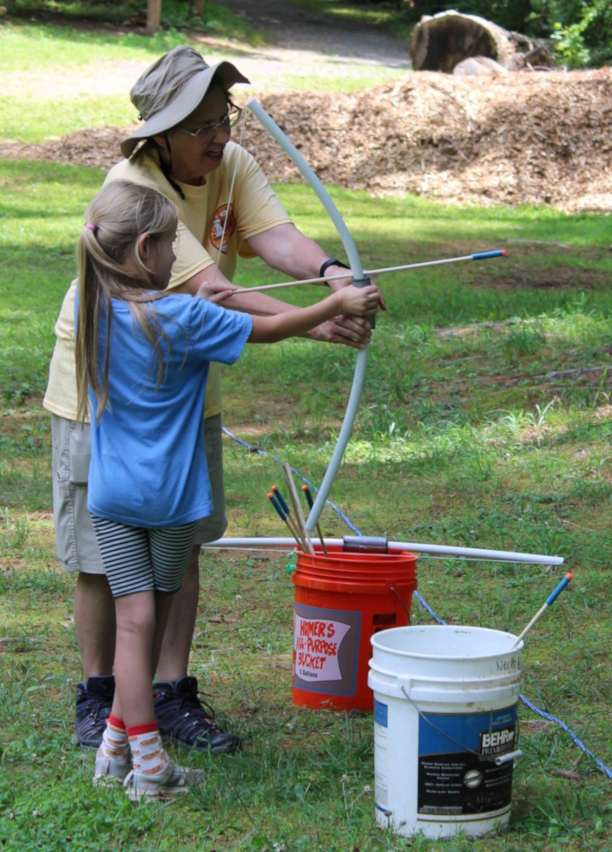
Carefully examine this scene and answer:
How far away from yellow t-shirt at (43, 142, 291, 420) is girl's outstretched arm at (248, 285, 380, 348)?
39 cm

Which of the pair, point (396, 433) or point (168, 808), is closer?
point (168, 808)

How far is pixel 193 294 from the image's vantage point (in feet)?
10.2

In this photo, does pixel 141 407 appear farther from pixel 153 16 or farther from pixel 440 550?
pixel 153 16

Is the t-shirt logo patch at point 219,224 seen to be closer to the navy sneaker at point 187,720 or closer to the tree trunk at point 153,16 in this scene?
the navy sneaker at point 187,720

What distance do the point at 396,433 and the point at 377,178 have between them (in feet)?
33.6

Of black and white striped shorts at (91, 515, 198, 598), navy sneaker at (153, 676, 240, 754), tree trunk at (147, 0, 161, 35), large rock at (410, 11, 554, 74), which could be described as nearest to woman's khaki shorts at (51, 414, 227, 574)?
black and white striped shorts at (91, 515, 198, 598)

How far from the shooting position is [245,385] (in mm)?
7949

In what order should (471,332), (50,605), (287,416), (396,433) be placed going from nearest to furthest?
(50,605), (396,433), (287,416), (471,332)

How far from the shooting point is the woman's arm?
2.79 metres

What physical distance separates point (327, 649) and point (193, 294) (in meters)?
1.14

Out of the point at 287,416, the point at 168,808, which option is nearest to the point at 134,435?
the point at 168,808

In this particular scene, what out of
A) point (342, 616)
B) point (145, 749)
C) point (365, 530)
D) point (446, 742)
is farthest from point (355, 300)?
point (365, 530)

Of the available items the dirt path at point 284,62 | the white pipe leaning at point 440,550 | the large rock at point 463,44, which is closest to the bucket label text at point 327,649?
the white pipe leaning at point 440,550

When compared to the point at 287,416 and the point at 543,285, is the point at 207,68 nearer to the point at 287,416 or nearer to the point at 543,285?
the point at 287,416
